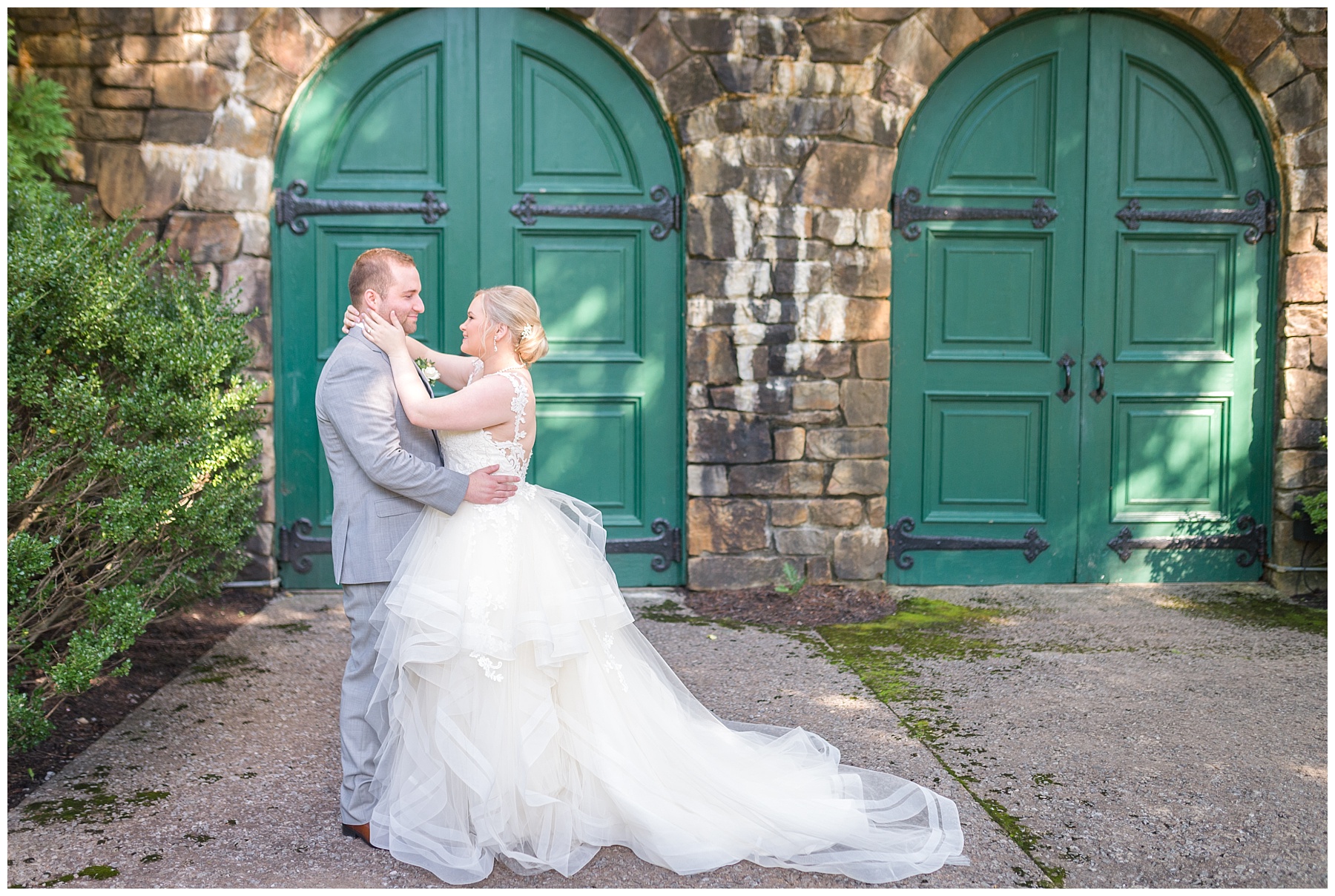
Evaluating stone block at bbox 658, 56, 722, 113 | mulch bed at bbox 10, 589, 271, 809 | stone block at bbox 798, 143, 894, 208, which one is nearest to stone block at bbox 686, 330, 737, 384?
stone block at bbox 798, 143, 894, 208

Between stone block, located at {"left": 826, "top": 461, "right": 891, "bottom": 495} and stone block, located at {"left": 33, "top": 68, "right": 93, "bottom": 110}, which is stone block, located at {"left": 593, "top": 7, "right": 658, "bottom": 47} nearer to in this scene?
stone block, located at {"left": 33, "top": 68, "right": 93, "bottom": 110}

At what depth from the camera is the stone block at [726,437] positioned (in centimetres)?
552

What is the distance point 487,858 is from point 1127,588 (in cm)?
442

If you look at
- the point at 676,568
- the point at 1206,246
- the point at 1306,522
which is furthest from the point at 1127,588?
the point at 676,568

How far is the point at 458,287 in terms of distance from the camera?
18.1ft

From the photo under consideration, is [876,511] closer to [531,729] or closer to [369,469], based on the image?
[531,729]

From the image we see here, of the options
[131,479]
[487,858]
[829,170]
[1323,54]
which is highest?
[1323,54]

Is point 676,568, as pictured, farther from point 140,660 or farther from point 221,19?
point 221,19

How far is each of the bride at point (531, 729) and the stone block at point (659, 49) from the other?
2934 millimetres

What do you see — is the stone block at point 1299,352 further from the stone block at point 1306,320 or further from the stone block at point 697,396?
the stone block at point 697,396

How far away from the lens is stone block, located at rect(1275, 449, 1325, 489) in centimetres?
570

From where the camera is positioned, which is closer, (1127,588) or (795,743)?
(795,743)

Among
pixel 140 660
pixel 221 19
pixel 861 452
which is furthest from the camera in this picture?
pixel 861 452

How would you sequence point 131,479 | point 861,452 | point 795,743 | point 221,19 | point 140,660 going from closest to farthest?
1. point 795,743
2. point 131,479
3. point 140,660
4. point 221,19
5. point 861,452
